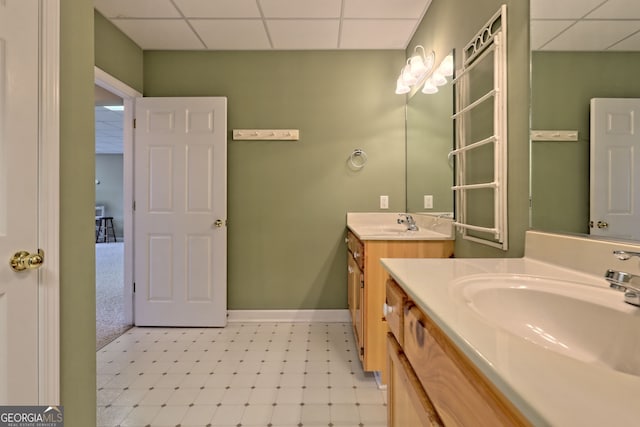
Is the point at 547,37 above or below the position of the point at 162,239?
above

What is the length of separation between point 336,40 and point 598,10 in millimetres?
2030

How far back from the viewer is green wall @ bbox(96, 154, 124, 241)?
8656mm

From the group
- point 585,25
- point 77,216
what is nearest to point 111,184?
point 77,216

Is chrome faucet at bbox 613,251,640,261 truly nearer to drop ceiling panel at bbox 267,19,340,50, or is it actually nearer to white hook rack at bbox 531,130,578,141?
white hook rack at bbox 531,130,578,141

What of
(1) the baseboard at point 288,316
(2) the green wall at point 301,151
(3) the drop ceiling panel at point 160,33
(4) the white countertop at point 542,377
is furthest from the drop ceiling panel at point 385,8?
(1) the baseboard at point 288,316

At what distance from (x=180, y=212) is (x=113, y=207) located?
26.0ft

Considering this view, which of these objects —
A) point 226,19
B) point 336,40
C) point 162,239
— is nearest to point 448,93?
point 336,40

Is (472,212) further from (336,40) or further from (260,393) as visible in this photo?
(336,40)

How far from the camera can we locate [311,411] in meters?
1.52

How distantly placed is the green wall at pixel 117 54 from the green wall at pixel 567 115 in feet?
9.08

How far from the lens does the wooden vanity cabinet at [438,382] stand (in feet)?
1.40

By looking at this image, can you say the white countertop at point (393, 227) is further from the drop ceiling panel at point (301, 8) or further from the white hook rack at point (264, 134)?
the drop ceiling panel at point (301, 8)

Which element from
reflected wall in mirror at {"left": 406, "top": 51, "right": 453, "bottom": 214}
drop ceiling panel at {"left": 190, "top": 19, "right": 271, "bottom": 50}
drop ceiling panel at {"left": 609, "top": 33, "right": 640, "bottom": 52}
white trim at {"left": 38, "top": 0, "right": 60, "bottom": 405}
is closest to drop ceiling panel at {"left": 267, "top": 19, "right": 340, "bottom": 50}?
drop ceiling panel at {"left": 190, "top": 19, "right": 271, "bottom": 50}

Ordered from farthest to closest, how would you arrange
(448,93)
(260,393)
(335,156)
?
(335,156), (448,93), (260,393)
